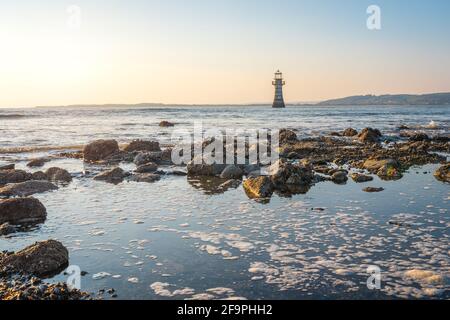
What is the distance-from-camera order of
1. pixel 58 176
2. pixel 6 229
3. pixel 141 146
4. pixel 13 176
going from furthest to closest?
pixel 141 146, pixel 58 176, pixel 13 176, pixel 6 229

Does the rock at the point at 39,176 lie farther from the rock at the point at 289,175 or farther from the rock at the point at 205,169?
the rock at the point at 289,175

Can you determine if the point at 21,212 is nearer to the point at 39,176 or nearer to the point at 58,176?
the point at 58,176

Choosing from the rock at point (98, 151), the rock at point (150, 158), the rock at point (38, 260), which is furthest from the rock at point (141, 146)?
the rock at point (38, 260)

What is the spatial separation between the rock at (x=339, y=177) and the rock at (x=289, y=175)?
31.4 inches

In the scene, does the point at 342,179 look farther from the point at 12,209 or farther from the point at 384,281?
the point at 12,209

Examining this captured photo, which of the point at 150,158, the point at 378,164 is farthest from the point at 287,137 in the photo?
the point at 378,164

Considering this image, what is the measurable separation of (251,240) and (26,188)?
8.63m

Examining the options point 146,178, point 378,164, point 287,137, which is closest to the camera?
point 146,178

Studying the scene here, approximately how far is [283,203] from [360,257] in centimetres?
429

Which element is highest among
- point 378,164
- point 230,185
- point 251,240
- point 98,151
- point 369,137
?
point 369,137

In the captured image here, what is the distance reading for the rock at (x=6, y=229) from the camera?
Result: 903 cm

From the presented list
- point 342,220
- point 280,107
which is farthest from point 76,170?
point 280,107

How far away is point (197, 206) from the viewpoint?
11438mm

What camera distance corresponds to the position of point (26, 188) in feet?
44.4
